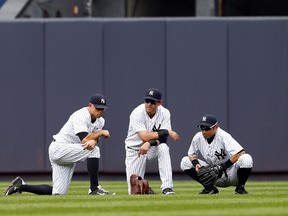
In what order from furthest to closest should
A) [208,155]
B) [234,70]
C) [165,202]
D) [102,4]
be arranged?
[102,4] < [234,70] < [208,155] < [165,202]

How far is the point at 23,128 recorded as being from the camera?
18.9 metres

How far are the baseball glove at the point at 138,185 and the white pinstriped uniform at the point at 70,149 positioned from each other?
567 mm

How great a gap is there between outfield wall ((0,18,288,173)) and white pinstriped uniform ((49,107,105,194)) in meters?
5.82

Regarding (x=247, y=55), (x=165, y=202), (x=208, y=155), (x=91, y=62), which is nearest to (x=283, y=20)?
(x=247, y=55)

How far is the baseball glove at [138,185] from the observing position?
41.2 feet

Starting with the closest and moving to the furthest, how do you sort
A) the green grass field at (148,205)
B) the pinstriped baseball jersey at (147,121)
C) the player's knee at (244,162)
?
the green grass field at (148,205)
the player's knee at (244,162)
the pinstriped baseball jersey at (147,121)

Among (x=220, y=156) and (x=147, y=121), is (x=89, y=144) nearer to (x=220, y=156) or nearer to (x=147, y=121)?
(x=147, y=121)

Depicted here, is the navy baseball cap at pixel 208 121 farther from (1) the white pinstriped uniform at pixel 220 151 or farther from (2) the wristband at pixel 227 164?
(2) the wristband at pixel 227 164

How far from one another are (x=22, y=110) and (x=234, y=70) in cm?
381

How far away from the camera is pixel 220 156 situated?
12.7 metres

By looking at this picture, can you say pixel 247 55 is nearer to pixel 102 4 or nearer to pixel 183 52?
pixel 183 52

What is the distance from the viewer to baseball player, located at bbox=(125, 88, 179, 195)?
12.6 metres

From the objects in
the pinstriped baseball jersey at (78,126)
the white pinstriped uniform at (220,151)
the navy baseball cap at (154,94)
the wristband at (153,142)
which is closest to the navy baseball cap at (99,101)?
the pinstriped baseball jersey at (78,126)

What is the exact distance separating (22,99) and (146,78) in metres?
2.23
